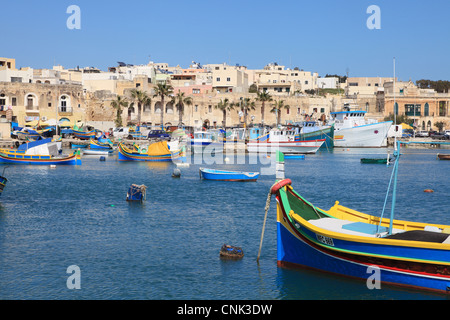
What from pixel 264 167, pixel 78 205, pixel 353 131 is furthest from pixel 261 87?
pixel 78 205

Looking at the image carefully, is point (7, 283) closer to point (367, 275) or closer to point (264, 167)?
point (367, 275)

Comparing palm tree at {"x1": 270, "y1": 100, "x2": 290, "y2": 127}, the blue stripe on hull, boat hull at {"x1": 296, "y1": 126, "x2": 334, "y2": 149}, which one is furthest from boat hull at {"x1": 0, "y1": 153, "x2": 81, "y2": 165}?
palm tree at {"x1": 270, "y1": 100, "x2": 290, "y2": 127}

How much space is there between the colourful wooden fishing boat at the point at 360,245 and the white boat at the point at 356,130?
183 feet

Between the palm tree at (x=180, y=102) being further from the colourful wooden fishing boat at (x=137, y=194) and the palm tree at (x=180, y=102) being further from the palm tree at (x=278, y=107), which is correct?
the colourful wooden fishing boat at (x=137, y=194)

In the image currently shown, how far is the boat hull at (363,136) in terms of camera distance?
70375 mm

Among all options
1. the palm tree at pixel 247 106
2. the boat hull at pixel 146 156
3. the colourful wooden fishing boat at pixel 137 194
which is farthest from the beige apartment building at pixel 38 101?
the colourful wooden fishing boat at pixel 137 194

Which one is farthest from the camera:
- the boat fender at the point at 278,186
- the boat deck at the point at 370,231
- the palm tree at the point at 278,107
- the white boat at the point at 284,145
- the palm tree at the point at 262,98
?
the palm tree at the point at 278,107

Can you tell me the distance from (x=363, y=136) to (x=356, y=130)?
1263 millimetres

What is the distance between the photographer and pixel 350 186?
3491 centimetres

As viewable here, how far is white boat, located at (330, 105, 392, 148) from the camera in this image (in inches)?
2771

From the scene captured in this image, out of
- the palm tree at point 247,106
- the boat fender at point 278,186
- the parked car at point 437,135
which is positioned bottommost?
the boat fender at point 278,186

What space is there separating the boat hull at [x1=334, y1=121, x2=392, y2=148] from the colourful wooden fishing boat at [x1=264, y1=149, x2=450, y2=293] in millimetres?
56099

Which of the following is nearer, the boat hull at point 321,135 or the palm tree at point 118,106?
the boat hull at point 321,135

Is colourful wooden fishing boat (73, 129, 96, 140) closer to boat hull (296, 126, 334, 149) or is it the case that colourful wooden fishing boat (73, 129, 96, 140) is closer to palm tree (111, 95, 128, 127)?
palm tree (111, 95, 128, 127)
